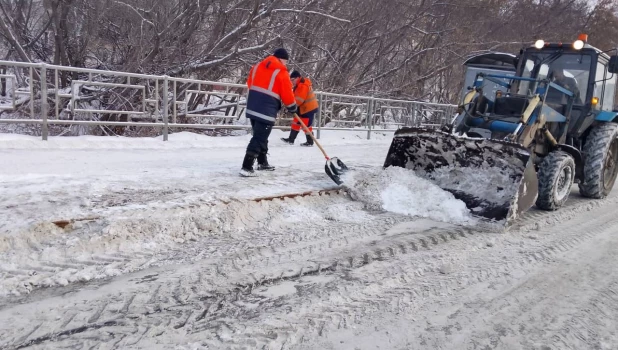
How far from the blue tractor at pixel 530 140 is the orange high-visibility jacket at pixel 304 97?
12.1ft

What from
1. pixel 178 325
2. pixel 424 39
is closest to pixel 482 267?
pixel 178 325

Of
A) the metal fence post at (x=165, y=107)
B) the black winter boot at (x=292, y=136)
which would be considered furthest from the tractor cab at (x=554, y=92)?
the metal fence post at (x=165, y=107)

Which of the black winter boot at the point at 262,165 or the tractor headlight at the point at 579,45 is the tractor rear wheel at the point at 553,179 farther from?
the black winter boot at the point at 262,165

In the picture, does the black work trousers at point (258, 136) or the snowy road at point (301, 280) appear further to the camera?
the black work trousers at point (258, 136)

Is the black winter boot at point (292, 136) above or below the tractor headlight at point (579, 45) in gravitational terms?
below

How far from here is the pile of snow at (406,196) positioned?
5.01m

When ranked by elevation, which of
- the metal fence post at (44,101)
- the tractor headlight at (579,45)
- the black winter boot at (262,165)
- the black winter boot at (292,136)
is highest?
the tractor headlight at (579,45)

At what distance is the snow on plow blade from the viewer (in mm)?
4828

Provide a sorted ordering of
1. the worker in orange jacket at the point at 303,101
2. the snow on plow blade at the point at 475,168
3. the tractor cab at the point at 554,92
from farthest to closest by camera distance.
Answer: the worker in orange jacket at the point at 303,101, the tractor cab at the point at 554,92, the snow on plow blade at the point at 475,168

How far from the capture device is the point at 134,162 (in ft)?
20.7

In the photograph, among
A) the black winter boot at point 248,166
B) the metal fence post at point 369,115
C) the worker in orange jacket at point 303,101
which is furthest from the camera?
the metal fence post at point 369,115

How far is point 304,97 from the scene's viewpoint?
9391 millimetres

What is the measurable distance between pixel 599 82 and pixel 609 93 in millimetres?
656

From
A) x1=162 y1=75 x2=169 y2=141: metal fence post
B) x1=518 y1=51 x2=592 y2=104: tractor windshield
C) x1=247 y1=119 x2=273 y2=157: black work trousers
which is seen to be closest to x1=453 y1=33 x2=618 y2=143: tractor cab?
x1=518 y1=51 x2=592 y2=104: tractor windshield
